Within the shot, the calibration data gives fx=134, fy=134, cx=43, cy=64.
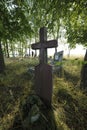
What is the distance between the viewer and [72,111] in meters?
3.92

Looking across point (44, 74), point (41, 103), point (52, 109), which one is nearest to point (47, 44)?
point (44, 74)

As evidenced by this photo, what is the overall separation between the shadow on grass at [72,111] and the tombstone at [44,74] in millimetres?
656

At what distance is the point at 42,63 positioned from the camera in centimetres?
381

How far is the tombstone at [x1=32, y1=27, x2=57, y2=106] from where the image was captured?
3.68 m

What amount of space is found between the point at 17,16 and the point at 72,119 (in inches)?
200

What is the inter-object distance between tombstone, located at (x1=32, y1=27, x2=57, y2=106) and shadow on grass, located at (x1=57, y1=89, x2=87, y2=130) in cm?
66

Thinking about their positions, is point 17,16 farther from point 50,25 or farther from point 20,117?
point 20,117

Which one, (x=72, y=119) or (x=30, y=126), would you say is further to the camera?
(x=72, y=119)

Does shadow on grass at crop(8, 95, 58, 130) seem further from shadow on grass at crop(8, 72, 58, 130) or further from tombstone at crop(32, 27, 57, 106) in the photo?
tombstone at crop(32, 27, 57, 106)

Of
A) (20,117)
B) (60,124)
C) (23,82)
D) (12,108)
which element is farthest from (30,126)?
(23,82)

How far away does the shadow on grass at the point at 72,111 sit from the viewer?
11.4ft

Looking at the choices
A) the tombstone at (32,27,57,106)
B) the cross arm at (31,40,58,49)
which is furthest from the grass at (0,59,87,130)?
the cross arm at (31,40,58,49)

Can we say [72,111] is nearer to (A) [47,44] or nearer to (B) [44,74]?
(B) [44,74]

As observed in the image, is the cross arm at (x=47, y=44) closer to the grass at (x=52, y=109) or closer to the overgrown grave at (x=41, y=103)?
the overgrown grave at (x=41, y=103)
